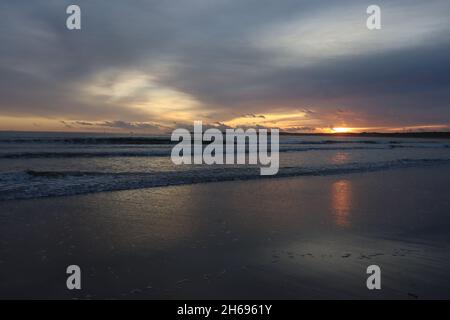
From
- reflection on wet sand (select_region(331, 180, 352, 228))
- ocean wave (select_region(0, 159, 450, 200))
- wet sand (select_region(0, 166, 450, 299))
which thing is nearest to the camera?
wet sand (select_region(0, 166, 450, 299))

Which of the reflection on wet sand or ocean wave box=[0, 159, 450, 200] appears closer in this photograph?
the reflection on wet sand

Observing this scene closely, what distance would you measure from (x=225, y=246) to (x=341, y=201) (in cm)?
536

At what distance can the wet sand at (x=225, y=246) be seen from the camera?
A: 4.59 meters

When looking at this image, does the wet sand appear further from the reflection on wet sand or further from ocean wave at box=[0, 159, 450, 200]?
ocean wave at box=[0, 159, 450, 200]

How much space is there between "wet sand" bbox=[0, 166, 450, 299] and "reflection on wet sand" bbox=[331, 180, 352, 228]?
5cm

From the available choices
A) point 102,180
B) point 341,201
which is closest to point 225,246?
point 341,201

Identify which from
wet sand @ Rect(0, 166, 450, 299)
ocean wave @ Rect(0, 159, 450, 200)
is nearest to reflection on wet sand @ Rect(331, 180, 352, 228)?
wet sand @ Rect(0, 166, 450, 299)

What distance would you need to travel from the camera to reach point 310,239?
265 inches

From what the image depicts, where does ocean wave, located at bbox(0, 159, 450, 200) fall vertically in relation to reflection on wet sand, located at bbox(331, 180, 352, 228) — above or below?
above

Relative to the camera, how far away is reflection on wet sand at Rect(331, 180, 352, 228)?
823 cm
